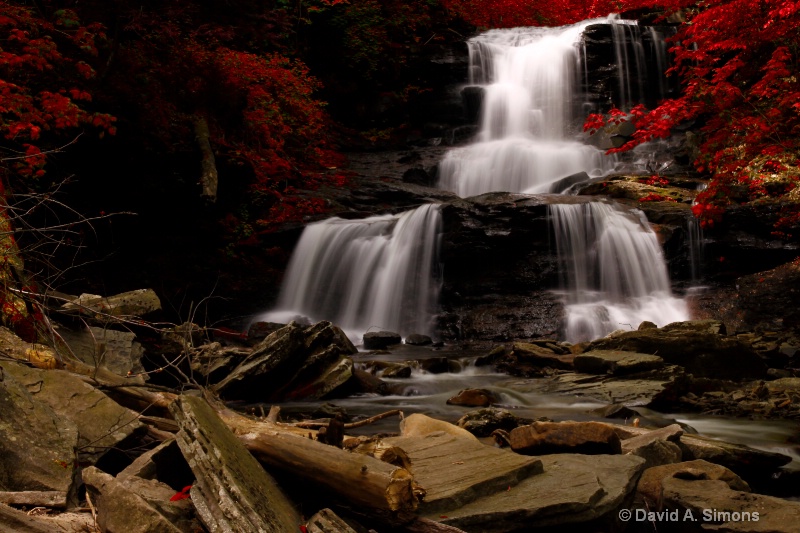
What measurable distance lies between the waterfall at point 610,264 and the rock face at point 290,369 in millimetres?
5706

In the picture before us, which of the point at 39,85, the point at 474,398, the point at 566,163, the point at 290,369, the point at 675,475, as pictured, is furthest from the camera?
the point at 566,163

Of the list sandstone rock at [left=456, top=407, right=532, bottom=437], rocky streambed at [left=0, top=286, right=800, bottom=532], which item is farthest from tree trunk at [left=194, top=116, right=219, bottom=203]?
sandstone rock at [left=456, top=407, right=532, bottom=437]

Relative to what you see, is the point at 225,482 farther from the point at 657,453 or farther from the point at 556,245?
the point at 556,245

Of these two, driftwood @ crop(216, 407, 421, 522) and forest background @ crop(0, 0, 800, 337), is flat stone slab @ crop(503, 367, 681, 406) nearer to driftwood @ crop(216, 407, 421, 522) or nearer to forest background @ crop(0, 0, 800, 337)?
driftwood @ crop(216, 407, 421, 522)

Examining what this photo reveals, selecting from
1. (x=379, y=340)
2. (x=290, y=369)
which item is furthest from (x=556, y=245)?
(x=290, y=369)

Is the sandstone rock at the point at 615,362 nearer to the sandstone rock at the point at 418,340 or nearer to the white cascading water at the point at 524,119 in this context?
the sandstone rock at the point at 418,340

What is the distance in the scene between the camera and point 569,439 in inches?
162

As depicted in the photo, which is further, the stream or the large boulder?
the large boulder

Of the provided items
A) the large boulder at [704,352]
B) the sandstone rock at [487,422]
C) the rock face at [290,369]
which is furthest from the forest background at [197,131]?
the large boulder at [704,352]

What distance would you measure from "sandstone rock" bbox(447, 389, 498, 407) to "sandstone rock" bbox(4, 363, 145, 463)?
4.55m

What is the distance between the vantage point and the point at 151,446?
3.42m

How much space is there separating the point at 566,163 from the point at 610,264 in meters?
6.65

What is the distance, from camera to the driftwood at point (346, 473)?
2564 millimetres

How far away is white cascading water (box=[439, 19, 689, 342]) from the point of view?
1210 centimetres
